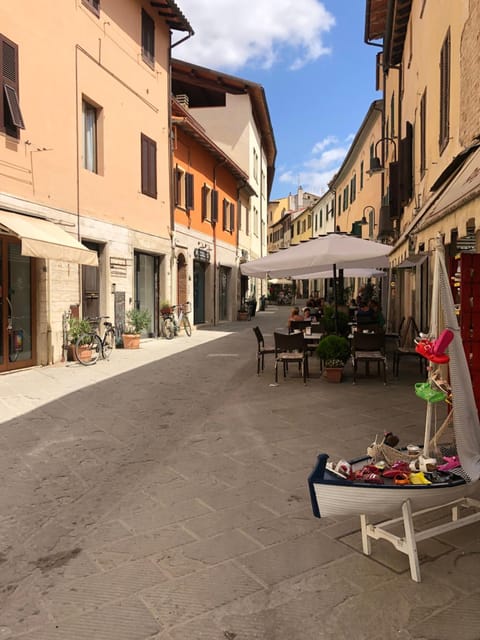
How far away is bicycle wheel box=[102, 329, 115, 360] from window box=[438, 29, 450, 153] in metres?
7.28

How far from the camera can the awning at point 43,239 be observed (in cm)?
795

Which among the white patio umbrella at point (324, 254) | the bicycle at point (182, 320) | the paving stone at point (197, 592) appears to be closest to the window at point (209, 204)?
the bicycle at point (182, 320)

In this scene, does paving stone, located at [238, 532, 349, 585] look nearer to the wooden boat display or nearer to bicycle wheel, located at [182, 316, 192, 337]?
the wooden boat display

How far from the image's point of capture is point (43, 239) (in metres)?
8.36

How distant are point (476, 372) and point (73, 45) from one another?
9.81m

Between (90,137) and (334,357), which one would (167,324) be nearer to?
(90,137)

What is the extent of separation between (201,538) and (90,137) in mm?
10519

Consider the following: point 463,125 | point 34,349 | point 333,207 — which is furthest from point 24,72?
point 333,207

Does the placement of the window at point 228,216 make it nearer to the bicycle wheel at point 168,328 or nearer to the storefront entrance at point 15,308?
the bicycle wheel at point 168,328

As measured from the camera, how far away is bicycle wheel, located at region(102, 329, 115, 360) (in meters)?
11.2

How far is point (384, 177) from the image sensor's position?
711 inches

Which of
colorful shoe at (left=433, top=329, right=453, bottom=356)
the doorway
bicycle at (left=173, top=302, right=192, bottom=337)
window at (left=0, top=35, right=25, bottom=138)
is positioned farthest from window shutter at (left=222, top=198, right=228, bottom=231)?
colorful shoe at (left=433, top=329, right=453, bottom=356)

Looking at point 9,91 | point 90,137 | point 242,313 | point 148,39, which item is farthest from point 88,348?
point 242,313

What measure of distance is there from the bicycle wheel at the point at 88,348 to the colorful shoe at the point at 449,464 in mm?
8080
